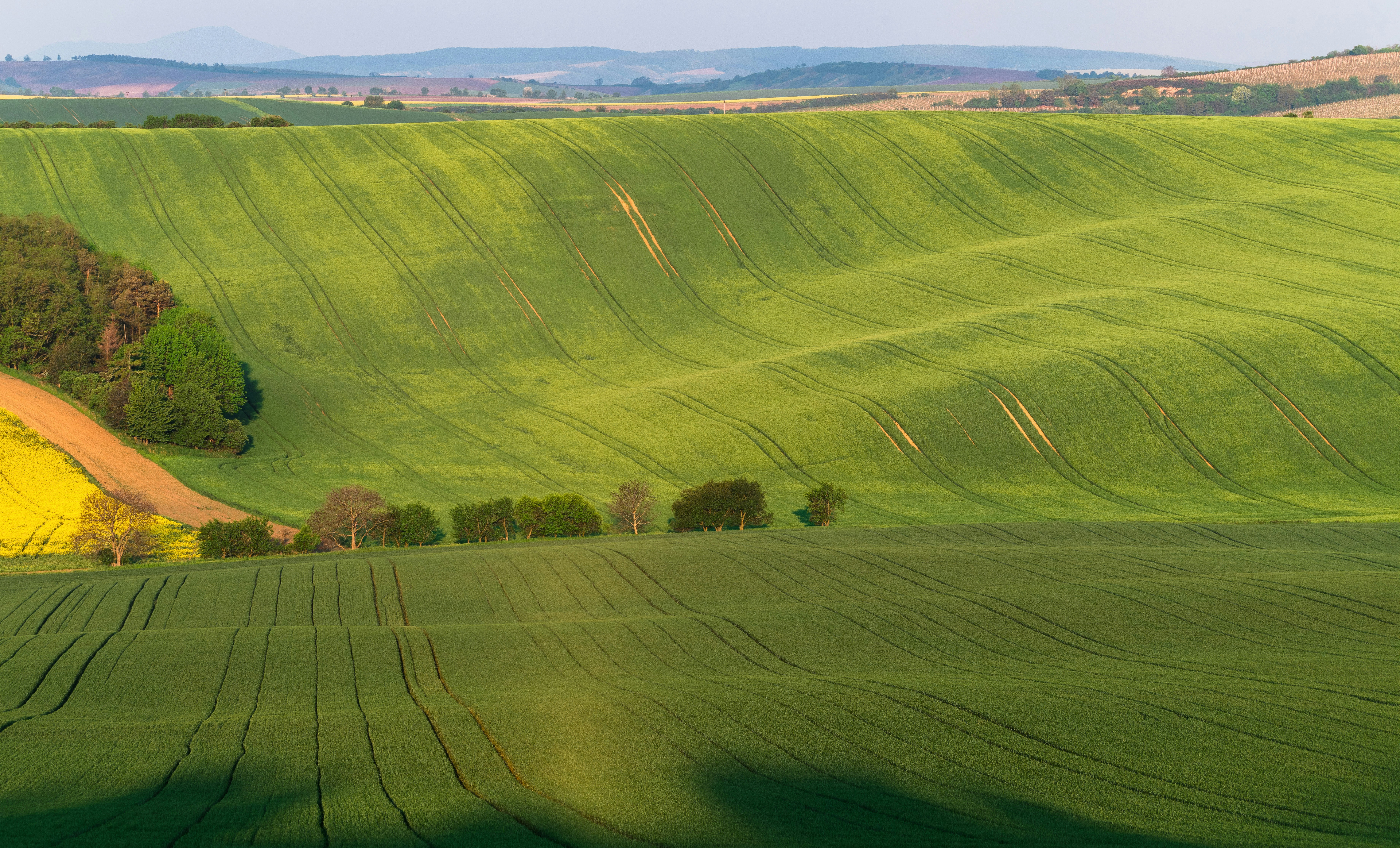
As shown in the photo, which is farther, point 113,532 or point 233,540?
point 233,540

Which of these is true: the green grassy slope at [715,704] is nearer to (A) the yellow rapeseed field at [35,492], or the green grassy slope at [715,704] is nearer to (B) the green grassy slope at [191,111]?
(A) the yellow rapeseed field at [35,492]

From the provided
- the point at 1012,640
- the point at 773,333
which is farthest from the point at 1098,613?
the point at 773,333

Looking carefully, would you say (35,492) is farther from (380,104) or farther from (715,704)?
(380,104)

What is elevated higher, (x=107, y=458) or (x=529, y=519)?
(x=529, y=519)

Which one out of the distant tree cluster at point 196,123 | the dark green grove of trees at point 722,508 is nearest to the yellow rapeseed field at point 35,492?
the dark green grove of trees at point 722,508

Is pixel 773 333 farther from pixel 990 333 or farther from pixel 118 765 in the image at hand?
pixel 118 765

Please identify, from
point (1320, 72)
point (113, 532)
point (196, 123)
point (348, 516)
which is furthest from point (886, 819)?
point (1320, 72)
